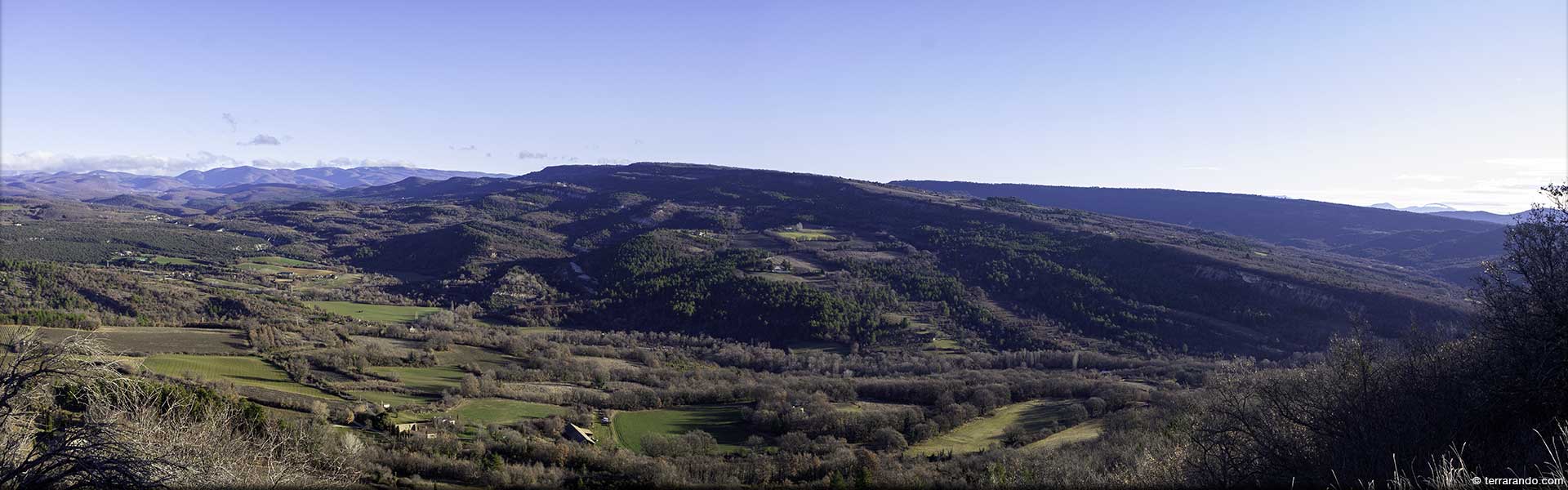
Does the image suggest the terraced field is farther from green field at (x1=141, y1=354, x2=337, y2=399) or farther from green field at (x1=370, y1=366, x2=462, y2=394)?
green field at (x1=370, y1=366, x2=462, y2=394)

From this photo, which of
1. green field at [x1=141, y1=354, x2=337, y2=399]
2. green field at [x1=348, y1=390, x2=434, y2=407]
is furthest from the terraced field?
green field at [x1=348, y1=390, x2=434, y2=407]

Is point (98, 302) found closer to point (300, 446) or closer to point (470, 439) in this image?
point (470, 439)

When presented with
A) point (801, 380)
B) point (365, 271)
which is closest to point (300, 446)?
point (801, 380)

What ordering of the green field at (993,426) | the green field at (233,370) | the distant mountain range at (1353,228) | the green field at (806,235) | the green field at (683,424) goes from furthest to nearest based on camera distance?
the green field at (806,235)
the distant mountain range at (1353,228)
the green field at (233,370)
the green field at (683,424)
the green field at (993,426)

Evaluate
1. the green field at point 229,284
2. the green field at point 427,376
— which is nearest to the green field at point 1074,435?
the green field at point 427,376

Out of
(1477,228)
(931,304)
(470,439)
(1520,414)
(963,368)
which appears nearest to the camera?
(1520,414)

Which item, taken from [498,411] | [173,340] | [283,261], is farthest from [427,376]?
[283,261]

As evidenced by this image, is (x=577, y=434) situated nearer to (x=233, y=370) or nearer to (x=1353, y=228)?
(x=233, y=370)

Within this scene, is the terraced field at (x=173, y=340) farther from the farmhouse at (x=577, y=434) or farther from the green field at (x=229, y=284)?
the green field at (x=229, y=284)
